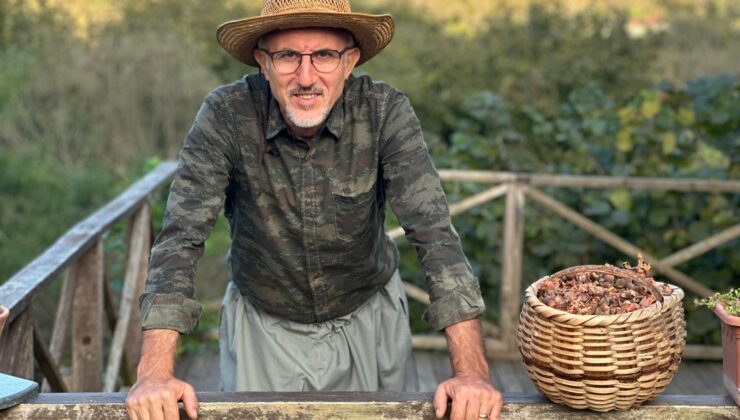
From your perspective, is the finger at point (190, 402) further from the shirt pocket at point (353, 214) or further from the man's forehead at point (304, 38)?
the man's forehead at point (304, 38)

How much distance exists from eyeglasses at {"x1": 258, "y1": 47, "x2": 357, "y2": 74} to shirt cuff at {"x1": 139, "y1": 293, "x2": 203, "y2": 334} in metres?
0.60

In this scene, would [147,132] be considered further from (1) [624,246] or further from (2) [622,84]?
(1) [624,246]

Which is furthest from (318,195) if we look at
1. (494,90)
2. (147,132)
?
(494,90)

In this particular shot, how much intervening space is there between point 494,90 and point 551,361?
813cm

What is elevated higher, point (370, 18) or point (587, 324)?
point (370, 18)

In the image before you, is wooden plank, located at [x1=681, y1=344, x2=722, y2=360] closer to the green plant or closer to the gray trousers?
the gray trousers

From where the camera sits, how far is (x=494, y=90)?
1001cm

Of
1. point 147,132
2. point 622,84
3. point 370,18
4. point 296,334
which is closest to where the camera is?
point 370,18

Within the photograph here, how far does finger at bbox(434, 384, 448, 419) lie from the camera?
6.90ft

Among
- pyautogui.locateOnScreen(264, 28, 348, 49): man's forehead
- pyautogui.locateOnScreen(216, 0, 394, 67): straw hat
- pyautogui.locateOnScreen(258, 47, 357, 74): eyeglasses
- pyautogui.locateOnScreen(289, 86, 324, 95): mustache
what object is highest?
pyautogui.locateOnScreen(216, 0, 394, 67): straw hat

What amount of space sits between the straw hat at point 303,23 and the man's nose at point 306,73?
0.09 m

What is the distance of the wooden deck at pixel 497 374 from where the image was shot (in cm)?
496

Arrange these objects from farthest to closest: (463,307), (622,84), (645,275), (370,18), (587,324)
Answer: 1. (622,84)
2. (370,18)
3. (463,307)
4. (645,275)
5. (587,324)

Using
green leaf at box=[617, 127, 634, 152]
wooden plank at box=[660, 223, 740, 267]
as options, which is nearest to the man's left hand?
wooden plank at box=[660, 223, 740, 267]
